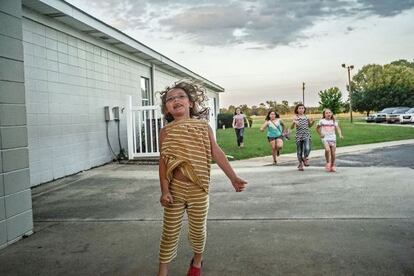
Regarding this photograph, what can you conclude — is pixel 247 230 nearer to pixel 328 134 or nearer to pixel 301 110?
pixel 328 134

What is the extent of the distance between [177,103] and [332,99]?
2011 inches

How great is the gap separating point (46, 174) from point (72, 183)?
0.70 metres

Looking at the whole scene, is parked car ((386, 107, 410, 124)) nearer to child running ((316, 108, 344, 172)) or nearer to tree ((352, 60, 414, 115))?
tree ((352, 60, 414, 115))

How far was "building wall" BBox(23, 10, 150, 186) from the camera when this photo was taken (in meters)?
8.02

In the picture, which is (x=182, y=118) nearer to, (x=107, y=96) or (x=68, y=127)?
(x=68, y=127)

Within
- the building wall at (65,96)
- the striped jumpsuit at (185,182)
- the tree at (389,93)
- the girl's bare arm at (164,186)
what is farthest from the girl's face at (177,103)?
the tree at (389,93)

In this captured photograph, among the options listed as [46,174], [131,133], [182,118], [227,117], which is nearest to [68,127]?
[46,174]

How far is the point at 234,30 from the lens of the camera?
1925 centimetres

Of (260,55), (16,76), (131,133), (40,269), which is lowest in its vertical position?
(40,269)

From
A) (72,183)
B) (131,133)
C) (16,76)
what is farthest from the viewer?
(131,133)

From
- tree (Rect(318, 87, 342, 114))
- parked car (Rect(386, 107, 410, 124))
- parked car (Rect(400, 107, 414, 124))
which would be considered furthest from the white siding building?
tree (Rect(318, 87, 342, 114))

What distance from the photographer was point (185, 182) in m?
2.96

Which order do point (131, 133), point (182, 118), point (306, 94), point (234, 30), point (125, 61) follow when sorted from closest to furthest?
point (182, 118) → point (131, 133) → point (125, 61) → point (234, 30) → point (306, 94)

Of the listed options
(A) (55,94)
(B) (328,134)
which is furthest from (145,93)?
(B) (328,134)
